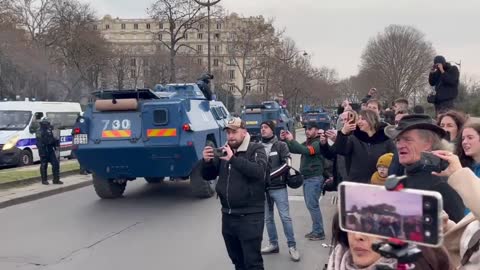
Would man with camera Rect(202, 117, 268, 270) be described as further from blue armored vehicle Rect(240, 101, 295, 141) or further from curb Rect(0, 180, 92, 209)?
blue armored vehicle Rect(240, 101, 295, 141)

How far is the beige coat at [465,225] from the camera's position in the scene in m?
2.38

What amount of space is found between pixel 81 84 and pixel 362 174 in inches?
1704

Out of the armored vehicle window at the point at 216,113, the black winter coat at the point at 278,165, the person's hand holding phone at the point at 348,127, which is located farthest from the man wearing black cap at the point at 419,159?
the armored vehicle window at the point at 216,113

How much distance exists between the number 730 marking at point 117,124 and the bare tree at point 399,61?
190ft

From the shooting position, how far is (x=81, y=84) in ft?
153

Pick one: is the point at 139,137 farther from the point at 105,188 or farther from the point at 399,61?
the point at 399,61

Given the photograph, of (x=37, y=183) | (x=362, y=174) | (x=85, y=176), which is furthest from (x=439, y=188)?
(x=85, y=176)

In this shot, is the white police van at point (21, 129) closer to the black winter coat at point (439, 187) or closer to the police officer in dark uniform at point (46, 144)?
the police officer in dark uniform at point (46, 144)

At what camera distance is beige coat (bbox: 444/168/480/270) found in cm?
238

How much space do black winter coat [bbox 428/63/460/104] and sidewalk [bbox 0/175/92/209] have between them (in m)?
8.39

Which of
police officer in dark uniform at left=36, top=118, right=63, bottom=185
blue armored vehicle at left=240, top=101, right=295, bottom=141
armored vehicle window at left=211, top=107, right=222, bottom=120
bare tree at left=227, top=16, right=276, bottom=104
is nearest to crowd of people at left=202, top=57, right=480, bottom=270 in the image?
armored vehicle window at left=211, top=107, right=222, bottom=120

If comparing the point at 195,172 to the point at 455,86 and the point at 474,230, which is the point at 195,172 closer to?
the point at 455,86

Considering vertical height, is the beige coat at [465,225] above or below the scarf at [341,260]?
above

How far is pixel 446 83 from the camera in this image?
7.82 metres
